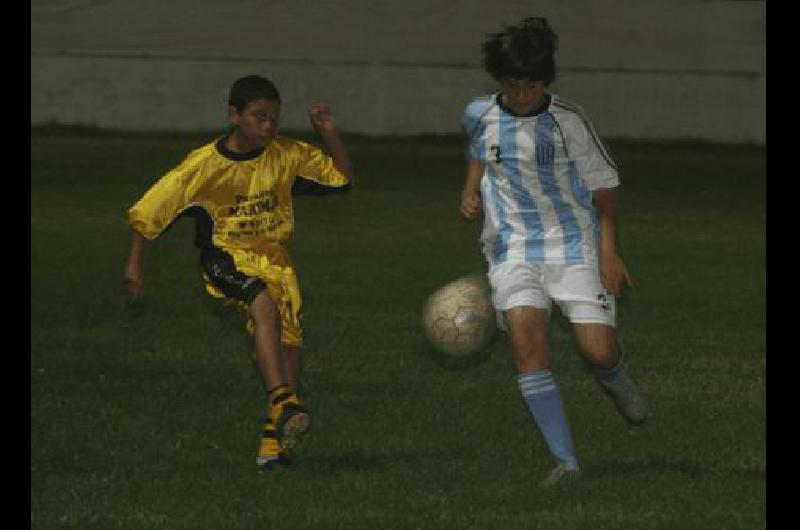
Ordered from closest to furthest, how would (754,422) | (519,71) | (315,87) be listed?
(519,71) < (754,422) < (315,87)

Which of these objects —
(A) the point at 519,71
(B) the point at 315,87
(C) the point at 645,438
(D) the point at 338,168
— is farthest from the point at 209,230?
(B) the point at 315,87

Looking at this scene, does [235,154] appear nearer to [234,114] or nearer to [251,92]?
[234,114]

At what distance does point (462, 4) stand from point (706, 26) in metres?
4.38

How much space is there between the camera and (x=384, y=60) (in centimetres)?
3356

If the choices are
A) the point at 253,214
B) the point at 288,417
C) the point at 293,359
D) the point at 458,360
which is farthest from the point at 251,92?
the point at 458,360

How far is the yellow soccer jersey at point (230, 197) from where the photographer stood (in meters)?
8.49

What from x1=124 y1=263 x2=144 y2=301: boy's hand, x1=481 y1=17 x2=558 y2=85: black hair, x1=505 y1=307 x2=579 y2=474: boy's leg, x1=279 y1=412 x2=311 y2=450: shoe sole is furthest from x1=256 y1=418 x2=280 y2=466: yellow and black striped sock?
x1=481 y1=17 x2=558 y2=85: black hair

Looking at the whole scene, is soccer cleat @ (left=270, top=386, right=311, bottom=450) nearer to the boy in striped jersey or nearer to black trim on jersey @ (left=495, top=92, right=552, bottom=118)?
the boy in striped jersey

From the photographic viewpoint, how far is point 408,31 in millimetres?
33688

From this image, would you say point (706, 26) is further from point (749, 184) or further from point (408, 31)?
point (749, 184)

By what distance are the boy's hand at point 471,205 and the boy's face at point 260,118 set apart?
0.89 m

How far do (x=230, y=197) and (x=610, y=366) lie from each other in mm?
1875

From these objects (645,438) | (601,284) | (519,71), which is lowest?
(645,438)

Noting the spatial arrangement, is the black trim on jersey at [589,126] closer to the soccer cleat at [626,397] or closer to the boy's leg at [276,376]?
the soccer cleat at [626,397]
